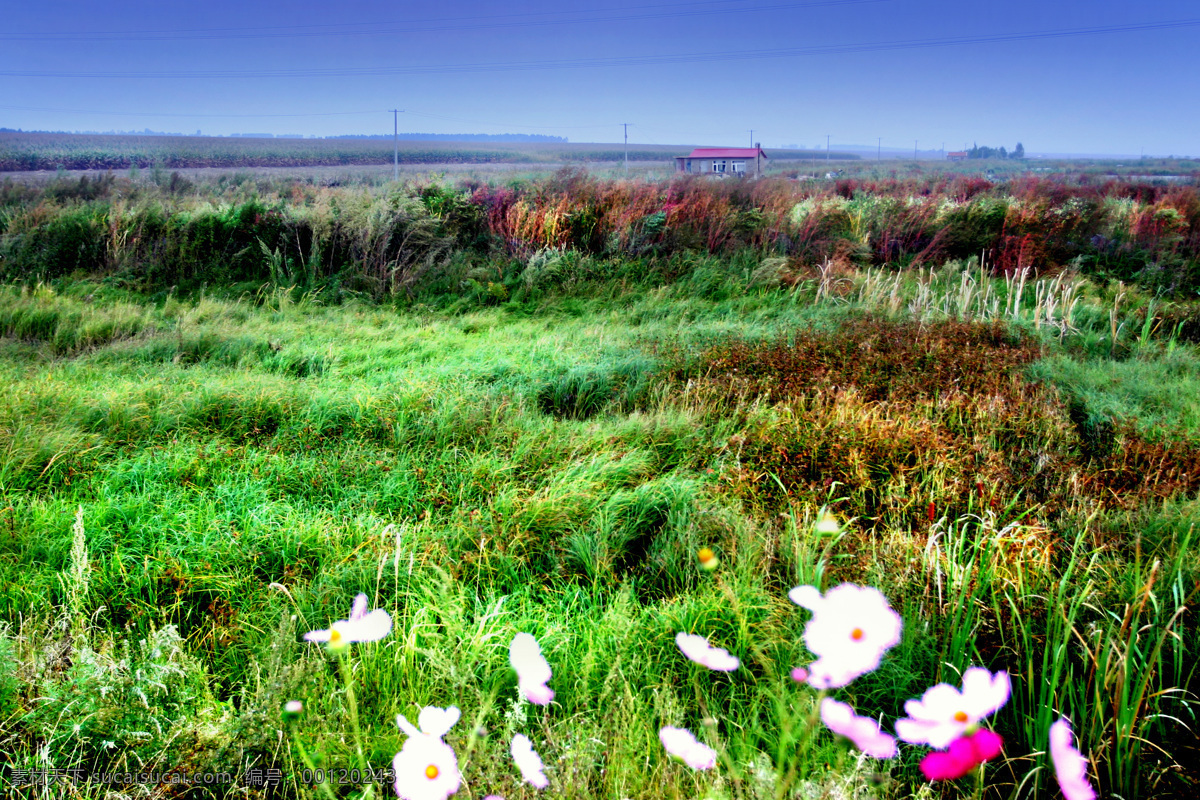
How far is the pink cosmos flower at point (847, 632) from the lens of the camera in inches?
29.8

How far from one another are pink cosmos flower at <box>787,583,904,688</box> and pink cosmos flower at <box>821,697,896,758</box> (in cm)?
4

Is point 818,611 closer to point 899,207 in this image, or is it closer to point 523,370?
point 523,370

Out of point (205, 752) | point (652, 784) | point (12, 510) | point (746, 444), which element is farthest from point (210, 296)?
point (652, 784)

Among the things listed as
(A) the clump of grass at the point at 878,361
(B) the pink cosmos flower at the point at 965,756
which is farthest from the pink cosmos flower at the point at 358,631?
(A) the clump of grass at the point at 878,361

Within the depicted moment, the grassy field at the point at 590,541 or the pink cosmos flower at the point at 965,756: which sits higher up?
the pink cosmos flower at the point at 965,756

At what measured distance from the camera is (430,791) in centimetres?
88

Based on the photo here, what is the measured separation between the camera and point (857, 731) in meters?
0.76

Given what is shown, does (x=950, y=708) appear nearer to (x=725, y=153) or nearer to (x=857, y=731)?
(x=857, y=731)

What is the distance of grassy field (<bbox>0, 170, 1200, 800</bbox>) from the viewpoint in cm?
173

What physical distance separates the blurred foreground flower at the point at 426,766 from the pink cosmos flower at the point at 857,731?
45cm

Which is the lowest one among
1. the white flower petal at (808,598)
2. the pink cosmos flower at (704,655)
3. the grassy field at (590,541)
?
the grassy field at (590,541)

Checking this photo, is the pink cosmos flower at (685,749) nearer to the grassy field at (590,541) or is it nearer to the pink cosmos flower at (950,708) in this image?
the grassy field at (590,541)

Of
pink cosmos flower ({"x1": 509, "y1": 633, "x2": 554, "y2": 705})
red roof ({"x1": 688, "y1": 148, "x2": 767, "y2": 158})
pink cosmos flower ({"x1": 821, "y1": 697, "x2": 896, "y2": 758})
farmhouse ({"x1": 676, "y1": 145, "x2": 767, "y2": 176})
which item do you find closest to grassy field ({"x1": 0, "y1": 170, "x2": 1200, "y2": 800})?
pink cosmos flower ({"x1": 821, "y1": 697, "x2": 896, "y2": 758})

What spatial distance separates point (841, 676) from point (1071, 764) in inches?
8.7
